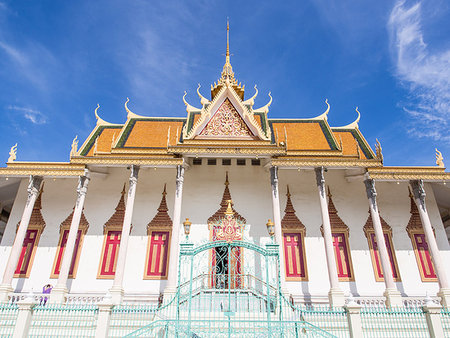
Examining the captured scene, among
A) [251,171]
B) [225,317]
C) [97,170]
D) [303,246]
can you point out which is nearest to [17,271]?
[97,170]

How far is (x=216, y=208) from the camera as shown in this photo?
44.3ft

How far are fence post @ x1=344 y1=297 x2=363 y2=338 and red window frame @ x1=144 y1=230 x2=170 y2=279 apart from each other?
7.35 metres

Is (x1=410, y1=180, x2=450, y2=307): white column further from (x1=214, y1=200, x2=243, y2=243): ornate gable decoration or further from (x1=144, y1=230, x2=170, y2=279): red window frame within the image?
(x1=144, y1=230, x2=170, y2=279): red window frame

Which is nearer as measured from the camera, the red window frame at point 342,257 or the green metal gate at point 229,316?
the green metal gate at point 229,316

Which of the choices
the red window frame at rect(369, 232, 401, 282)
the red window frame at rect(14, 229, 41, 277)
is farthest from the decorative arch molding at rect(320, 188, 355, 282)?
the red window frame at rect(14, 229, 41, 277)

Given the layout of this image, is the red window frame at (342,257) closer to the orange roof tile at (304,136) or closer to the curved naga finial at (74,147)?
the orange roof tile at (304,136)

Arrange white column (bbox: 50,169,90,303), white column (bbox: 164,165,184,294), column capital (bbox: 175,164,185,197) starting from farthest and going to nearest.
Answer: column capital (bbox: 175,164,185,197)
white column (bbox: 164,165,184,294)
white column (bbox: 50,169,90,303)

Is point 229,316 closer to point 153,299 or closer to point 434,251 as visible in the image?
point 153,299

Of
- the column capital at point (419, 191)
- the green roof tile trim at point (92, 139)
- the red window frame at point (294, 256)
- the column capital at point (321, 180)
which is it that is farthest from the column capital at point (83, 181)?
the column capital at point (419, 191)

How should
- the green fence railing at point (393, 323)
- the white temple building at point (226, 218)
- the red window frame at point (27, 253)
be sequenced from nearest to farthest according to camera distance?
the green fence railing at point (393, 323) → the white temple building at point (226, 218) → the red window frame at point (27, 253)

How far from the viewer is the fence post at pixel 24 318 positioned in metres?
6.94

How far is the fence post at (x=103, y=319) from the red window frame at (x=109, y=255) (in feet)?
18.0

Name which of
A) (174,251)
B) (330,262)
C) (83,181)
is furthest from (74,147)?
(330,262)

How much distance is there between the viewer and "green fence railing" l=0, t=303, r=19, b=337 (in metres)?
7.35
